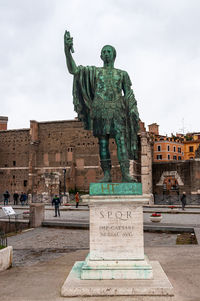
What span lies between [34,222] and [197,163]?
27.3 m

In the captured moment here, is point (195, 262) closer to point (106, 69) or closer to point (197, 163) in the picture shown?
point (106, 69)

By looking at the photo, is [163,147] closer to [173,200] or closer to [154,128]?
[154,128]

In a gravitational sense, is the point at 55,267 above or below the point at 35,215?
below

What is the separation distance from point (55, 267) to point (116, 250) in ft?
5.97

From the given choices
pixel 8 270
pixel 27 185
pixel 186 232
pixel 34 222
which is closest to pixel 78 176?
pixel 27 185

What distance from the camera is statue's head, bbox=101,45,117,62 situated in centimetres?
548

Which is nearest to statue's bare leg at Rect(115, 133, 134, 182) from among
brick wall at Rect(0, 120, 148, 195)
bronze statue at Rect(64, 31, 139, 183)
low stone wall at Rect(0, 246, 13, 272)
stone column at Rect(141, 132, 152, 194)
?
bronze statue at Rect(64, 31, 139, 183)

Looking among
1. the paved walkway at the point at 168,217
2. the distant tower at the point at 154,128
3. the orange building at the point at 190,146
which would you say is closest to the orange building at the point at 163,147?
the distant tower at the point at 154,128

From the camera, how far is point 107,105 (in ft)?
17.2

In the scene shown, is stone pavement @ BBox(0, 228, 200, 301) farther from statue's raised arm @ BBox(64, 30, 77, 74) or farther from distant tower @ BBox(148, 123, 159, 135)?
distant tower @ BBox(148, 123, 159, 135)

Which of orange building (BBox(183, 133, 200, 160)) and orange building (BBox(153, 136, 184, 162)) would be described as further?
orange building (BBox(183, 133, 200, 160))

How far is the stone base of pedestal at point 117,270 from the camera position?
455cm

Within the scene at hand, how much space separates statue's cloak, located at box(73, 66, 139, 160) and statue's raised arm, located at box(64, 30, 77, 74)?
4.9 inches

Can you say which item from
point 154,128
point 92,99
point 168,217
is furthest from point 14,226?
point 154,128
